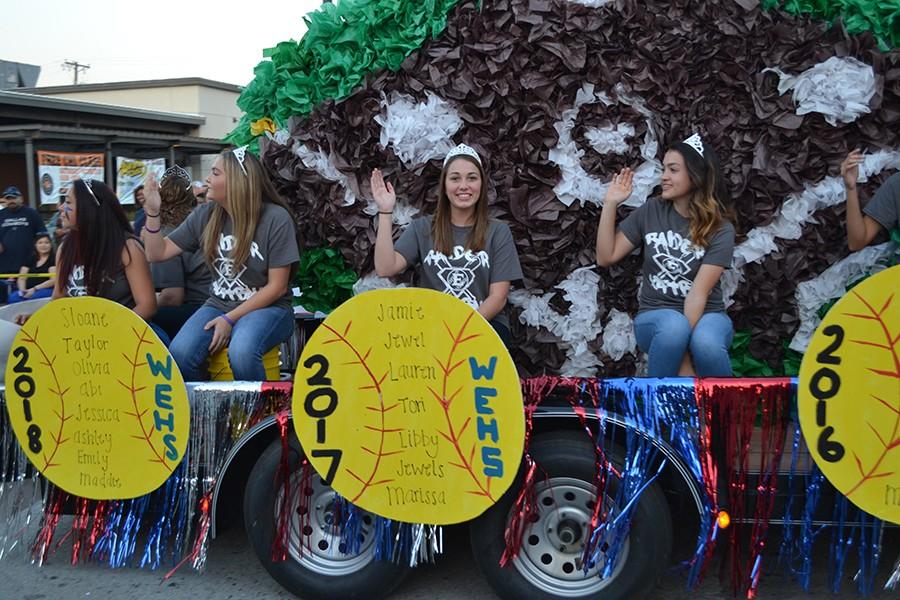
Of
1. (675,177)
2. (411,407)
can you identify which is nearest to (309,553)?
(411,407)

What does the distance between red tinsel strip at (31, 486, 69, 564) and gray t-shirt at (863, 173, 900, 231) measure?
3576mm

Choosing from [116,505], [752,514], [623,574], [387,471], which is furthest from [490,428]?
[116,505]

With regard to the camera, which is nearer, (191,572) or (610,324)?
(191,572)

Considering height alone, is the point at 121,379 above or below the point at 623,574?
above

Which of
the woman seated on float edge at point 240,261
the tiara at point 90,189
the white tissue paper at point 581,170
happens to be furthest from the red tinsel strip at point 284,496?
the white tissue paper at point 581,170

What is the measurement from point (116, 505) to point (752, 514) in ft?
7.93

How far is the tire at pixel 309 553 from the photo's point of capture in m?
3.03

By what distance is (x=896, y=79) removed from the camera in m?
3.49

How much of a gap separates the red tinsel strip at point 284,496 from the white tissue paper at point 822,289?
2.30 meters

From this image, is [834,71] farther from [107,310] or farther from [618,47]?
[107,310]

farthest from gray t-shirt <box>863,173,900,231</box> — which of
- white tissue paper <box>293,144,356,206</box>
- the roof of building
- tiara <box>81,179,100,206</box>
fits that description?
the roof of building

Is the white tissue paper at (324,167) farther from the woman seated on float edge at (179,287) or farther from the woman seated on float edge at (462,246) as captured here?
the woman seated on float edge at (179,287)

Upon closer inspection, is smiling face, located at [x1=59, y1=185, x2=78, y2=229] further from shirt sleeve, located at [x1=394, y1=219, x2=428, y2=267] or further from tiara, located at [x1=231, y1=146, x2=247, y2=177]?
shirt sleeve, located at [x1=394, y1=219, x2=428, y2=267]

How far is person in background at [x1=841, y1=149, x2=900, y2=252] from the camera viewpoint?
3473 mm
